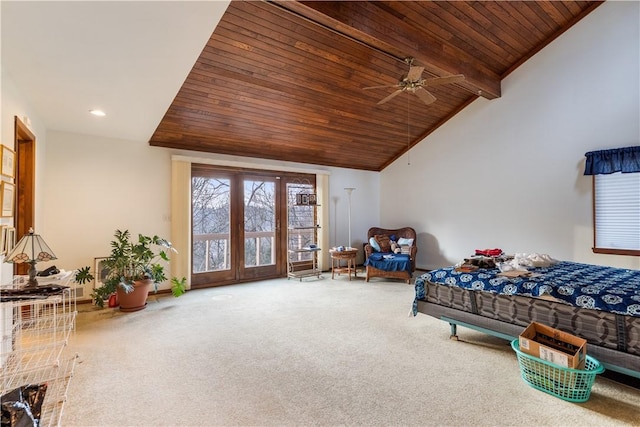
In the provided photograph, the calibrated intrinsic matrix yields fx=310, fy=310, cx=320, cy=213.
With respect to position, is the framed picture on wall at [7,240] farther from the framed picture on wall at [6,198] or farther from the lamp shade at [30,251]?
the lamp shade at [30,251]

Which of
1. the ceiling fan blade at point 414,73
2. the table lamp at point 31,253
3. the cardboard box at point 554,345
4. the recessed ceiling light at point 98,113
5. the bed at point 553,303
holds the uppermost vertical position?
the ceiling fan blade at point 414,73

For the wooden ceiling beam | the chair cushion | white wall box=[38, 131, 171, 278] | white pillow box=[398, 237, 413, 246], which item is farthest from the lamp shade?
white pillow box=[398, 237, 413, 246]

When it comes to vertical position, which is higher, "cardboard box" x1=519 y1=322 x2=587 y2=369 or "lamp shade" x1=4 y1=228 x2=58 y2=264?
"lamp shade" x1=4 y1=228 x2=58 y2=264

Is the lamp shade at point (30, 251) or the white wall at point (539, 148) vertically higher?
the white wall at point (539, 148)

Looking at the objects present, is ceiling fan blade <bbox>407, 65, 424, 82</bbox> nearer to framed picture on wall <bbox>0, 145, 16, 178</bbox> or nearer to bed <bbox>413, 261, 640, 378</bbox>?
bed <bbox>413, 261, 640, 378</bbox>

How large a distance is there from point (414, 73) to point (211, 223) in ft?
12.9

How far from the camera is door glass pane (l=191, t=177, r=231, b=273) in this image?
5.25 meters

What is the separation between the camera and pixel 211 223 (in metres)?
5.39

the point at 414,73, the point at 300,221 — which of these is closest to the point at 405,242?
the point at 300,221

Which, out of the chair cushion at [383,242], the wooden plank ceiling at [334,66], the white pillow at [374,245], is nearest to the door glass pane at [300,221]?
the wooden plank ceiling at [334,66]

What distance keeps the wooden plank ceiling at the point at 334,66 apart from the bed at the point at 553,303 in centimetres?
283

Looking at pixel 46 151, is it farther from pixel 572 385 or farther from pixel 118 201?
pixel 572 385

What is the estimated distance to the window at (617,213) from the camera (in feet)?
13.8

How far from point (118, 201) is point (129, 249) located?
945 millimetres
